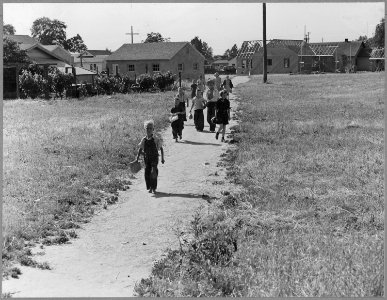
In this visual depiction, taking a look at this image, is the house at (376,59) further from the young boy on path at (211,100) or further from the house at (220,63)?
the young boy on path at (211,100)

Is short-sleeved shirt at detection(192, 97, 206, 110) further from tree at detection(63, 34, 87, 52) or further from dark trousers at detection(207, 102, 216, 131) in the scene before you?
tree at detection(63, 34, 87, 52)

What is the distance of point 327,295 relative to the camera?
19.2 ft

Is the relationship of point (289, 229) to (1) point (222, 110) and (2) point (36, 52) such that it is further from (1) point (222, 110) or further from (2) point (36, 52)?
(2) point (36, 52)

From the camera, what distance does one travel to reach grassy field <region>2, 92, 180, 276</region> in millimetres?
8461

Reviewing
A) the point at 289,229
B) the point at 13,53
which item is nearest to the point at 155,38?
the point at 13,53

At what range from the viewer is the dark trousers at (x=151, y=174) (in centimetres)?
1078

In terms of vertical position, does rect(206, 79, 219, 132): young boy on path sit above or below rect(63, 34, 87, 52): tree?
below

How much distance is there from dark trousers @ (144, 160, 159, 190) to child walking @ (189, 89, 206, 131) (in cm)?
752

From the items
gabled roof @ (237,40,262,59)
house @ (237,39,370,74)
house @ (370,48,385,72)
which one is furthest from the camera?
house @ (370,48,385,72)

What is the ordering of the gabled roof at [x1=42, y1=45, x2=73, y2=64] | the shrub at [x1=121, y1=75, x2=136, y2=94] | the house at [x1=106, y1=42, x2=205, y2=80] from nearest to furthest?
1. the shrub at [x1=121, y1=75, x2=136, y2=94]
2. the gabled roof at [x1=42, y1=45, x2=73, y2=64]
3. the house at [x1=106, y1=42, x2=205, y2=80]

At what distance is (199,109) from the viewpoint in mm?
18375

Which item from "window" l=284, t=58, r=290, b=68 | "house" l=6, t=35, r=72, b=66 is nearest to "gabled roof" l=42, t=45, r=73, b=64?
"house" l=6, t=35, r=72, b=66

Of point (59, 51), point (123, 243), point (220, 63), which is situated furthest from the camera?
point (220, 63)

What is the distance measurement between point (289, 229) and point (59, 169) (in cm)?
602
